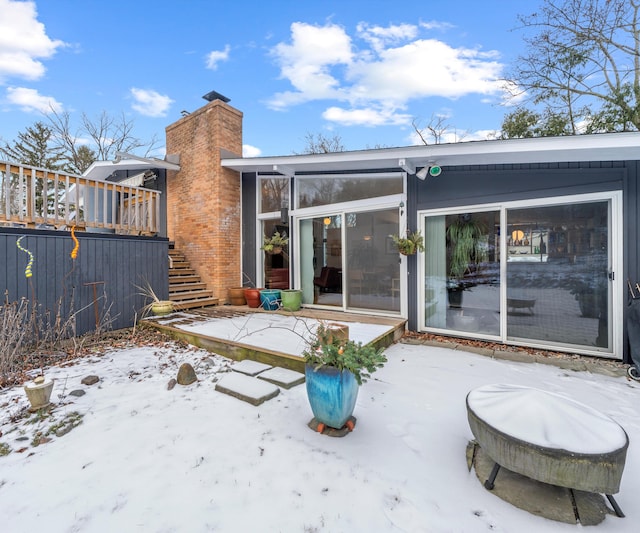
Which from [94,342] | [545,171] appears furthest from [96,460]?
[545,171]

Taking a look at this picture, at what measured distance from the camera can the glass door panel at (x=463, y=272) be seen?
469 centimetres

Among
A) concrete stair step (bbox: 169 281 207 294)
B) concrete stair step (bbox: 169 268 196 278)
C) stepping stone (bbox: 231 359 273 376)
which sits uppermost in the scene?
concrete stair step (bbox: 169 268 196 278)

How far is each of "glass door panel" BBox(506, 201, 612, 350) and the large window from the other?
10 millimetres

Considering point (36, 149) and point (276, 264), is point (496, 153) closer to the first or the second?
point (276, 264)

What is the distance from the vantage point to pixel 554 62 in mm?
10391

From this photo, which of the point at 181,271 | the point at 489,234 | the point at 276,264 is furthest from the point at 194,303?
the point at 489,234

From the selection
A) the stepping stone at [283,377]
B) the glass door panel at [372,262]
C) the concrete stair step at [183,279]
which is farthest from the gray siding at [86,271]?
the glass door panel at [372,262]

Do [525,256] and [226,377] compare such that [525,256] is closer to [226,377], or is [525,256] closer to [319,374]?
[319,374]

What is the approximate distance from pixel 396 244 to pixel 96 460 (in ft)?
15.0

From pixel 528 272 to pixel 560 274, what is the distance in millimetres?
363

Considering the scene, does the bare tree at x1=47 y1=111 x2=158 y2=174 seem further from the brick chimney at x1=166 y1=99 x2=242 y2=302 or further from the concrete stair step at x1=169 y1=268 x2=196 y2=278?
the concrete stair step at x1=169 y1=268 x2=196 y2=278

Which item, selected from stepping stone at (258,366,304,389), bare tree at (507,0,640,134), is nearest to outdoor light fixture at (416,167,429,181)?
stepping stone at (258,366,304,389)

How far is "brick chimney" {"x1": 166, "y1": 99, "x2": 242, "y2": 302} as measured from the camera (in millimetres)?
7004

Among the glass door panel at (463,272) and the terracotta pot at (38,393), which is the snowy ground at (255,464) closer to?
the terracotta pot at (38,393)
